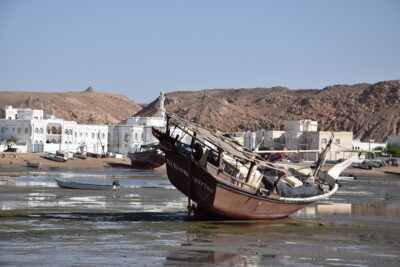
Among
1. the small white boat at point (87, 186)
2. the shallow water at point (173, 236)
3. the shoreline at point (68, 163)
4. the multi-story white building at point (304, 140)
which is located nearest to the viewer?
the shallow water at point (173, 236)

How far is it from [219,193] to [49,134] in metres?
98.5

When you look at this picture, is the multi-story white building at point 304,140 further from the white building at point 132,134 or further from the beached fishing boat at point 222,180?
the beached fishing boat at point 222,180

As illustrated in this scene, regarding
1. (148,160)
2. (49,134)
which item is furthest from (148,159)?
(49,134)

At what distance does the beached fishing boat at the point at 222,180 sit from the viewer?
30.0 metres

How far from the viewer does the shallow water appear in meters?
21.4

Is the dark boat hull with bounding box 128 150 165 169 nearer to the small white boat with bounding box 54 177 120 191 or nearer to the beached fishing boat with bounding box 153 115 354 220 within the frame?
the small white boat with bounding box 54 177 120 191

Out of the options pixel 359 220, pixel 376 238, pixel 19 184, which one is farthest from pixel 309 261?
pixel 19 184

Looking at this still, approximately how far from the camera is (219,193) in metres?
29.9

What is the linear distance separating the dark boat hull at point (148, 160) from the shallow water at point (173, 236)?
53844 millimetres

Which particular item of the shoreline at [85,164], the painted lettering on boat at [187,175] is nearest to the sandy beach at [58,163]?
the shoreline at [85,164]

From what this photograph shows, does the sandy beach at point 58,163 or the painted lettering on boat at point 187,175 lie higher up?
the painted lettering on boat at point 187,175

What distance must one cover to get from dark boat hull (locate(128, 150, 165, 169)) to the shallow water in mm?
53844

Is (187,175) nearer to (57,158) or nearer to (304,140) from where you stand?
(57,158)

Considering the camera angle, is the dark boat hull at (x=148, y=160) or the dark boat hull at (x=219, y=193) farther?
the dark boat hull at (x=148, y=160)
